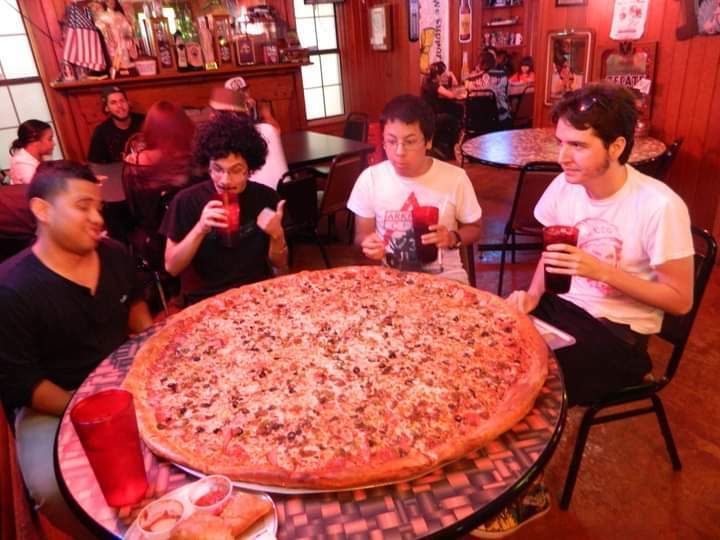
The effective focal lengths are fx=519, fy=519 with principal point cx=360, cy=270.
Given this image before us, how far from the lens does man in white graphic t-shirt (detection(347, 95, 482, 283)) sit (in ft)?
6.30

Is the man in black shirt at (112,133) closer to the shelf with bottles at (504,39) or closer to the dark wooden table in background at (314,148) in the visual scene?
the dark wooden table in background at (314,148)

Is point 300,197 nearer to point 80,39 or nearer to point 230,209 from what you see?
point 230,209

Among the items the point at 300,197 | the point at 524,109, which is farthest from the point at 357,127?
the point at 524,109

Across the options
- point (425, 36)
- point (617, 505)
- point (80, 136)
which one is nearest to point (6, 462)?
point (617, 505)

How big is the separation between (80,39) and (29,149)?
84.0 inches

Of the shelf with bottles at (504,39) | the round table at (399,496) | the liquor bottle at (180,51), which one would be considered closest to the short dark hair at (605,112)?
the round table at (399,496)

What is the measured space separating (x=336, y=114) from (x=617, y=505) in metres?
7.02

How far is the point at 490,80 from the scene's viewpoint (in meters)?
7.52

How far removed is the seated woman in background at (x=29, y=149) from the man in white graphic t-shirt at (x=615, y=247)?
3564 millimetres

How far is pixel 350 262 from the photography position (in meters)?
4.15

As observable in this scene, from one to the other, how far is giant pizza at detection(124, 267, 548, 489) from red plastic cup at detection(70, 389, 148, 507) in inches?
4.2

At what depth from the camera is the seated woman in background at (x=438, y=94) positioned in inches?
261

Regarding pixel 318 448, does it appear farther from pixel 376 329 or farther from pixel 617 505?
pixel 617 505

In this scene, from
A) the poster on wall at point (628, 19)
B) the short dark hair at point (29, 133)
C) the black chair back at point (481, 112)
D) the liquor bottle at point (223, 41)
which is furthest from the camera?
the black chair back at point (481, 112)
